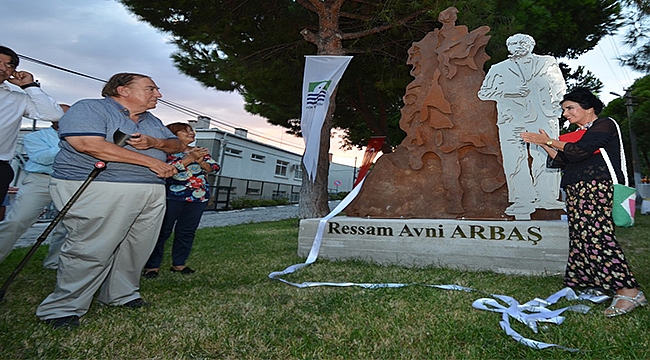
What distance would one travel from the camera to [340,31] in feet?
26.0

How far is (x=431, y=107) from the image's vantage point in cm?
470

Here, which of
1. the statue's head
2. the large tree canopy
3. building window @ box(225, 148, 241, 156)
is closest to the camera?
the statue's head

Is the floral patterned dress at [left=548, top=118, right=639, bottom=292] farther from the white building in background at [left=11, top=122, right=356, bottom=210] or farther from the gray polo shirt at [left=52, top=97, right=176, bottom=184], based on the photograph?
the white building in background at [left=11, top=122, right=356, bottom=210]

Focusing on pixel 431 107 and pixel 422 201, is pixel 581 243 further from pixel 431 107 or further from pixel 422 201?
pixel 431 107

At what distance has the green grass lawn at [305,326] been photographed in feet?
5.69

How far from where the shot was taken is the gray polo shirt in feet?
6.91

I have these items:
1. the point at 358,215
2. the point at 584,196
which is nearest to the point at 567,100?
the point at 584,196

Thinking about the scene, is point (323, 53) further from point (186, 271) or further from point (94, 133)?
point (94, 133)

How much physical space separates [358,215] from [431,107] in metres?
1.62

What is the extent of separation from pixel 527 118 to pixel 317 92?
11.3 ft

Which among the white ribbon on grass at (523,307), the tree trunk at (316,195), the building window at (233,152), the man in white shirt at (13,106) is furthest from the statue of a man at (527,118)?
the building window at (233,152)

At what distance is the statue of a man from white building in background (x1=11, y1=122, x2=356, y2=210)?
42.3 feet

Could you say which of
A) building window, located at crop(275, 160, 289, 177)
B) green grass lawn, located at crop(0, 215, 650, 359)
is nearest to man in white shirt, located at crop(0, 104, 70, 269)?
green grass lawn, located at crop(0, 215, 650, 359)

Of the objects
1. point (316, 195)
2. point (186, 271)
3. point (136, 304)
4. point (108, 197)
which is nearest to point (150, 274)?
point (186, 271)
